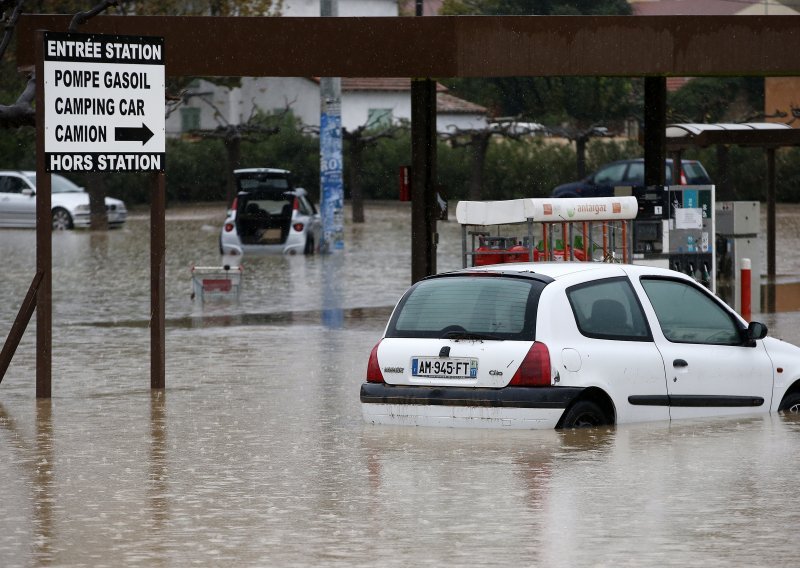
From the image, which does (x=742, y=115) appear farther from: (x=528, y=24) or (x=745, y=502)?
(x=745, y=502)

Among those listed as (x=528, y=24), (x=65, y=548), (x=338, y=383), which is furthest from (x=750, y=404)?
(x=528, y=24)

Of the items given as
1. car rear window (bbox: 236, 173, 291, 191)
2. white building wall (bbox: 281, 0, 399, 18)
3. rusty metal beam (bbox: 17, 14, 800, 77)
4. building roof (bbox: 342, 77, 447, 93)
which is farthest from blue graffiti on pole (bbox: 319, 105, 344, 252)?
building roof (bbox: 342, 77, 447, 93)

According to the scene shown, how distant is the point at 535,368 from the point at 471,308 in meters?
0.69

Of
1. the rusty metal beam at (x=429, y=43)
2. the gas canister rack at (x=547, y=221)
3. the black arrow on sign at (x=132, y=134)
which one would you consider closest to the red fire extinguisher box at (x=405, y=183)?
the rusty metal beam at (x=429, y=43)

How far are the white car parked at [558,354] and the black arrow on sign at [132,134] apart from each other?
3.92 metres

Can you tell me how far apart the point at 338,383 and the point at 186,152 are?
49137 millimetres

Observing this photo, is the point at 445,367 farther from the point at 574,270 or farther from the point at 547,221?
the point at 547,221

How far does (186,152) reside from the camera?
63.7 meters

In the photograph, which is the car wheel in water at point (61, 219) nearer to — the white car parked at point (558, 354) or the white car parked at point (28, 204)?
the white car parked at point (28, 204)

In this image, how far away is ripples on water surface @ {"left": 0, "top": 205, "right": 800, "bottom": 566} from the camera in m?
7.99

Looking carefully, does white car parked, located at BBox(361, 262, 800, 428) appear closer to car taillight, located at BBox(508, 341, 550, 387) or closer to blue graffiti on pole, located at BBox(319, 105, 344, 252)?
car taillight, located at BBox(508, 341, 550, 387)

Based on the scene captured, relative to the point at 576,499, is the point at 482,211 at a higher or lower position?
higher

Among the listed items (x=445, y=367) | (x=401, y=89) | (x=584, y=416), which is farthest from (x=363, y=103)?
(x=584, y=416)

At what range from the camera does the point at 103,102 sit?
1453cm
